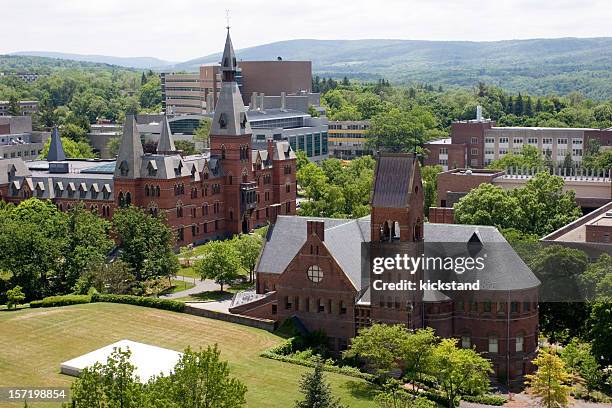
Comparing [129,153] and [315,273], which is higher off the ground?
[129,153]

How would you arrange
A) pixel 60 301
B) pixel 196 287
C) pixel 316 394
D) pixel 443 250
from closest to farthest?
pixel 316 394, pixel 443 250, pixel 60 301, pixel 196 287

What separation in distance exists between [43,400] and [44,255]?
30.9 m

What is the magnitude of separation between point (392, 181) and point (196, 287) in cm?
3273

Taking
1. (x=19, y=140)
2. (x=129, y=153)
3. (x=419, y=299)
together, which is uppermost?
(x=129, y=153)

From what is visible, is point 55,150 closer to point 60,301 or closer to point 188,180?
point 188,180

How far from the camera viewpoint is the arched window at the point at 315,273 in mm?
68938

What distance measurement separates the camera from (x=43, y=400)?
186 ft

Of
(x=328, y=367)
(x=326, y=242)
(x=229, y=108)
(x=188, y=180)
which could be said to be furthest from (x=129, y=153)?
(x=328, y=367)

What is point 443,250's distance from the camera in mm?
68375

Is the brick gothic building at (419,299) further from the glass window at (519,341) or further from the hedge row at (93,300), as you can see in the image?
the hedge row at (93,300)

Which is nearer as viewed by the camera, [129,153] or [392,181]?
[392,181]

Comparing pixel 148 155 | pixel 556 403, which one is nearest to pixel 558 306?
pixel 556 403

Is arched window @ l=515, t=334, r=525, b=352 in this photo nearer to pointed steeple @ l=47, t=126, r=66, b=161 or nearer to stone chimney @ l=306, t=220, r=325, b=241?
stone chimney @ l=306, t=220, r=325, b=241

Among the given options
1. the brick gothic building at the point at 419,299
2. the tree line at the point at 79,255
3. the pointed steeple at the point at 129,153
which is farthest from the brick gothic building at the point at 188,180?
the brick gothic building at the point at 419,299
